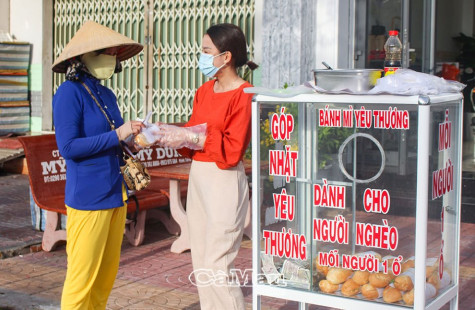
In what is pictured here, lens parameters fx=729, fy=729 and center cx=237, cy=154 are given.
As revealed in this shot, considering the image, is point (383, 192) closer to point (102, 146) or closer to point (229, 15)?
point (102, 146)

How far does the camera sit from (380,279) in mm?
3518

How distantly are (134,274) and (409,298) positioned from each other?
3009 millimetres

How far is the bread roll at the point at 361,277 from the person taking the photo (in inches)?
140

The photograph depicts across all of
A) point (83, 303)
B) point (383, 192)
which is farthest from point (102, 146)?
point (383, 192)

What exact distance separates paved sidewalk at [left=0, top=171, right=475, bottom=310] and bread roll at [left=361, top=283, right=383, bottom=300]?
144 centimetres

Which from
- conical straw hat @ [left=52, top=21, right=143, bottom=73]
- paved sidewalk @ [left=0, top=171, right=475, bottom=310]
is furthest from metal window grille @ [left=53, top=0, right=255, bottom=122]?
conical straw hat @ [left=52, top=21, right=143, bottom=73]

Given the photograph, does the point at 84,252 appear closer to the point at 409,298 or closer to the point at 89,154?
the point at 89,154

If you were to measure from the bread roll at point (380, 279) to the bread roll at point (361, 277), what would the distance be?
0.02 meters

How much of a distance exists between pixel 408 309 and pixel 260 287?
31.5 inches

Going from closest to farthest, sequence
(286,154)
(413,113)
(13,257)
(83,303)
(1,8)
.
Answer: (413,113) → (286,154) → (83,303) → (13,257) → (1,8)

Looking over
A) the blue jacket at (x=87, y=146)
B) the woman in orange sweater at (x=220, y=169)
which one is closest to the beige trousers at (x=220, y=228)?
the woman in orange sweater at (x=220, y=169)

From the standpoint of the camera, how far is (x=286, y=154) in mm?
3699

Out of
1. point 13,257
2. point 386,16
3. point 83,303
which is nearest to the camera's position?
point 83,303

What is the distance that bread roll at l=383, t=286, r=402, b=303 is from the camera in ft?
11.4
